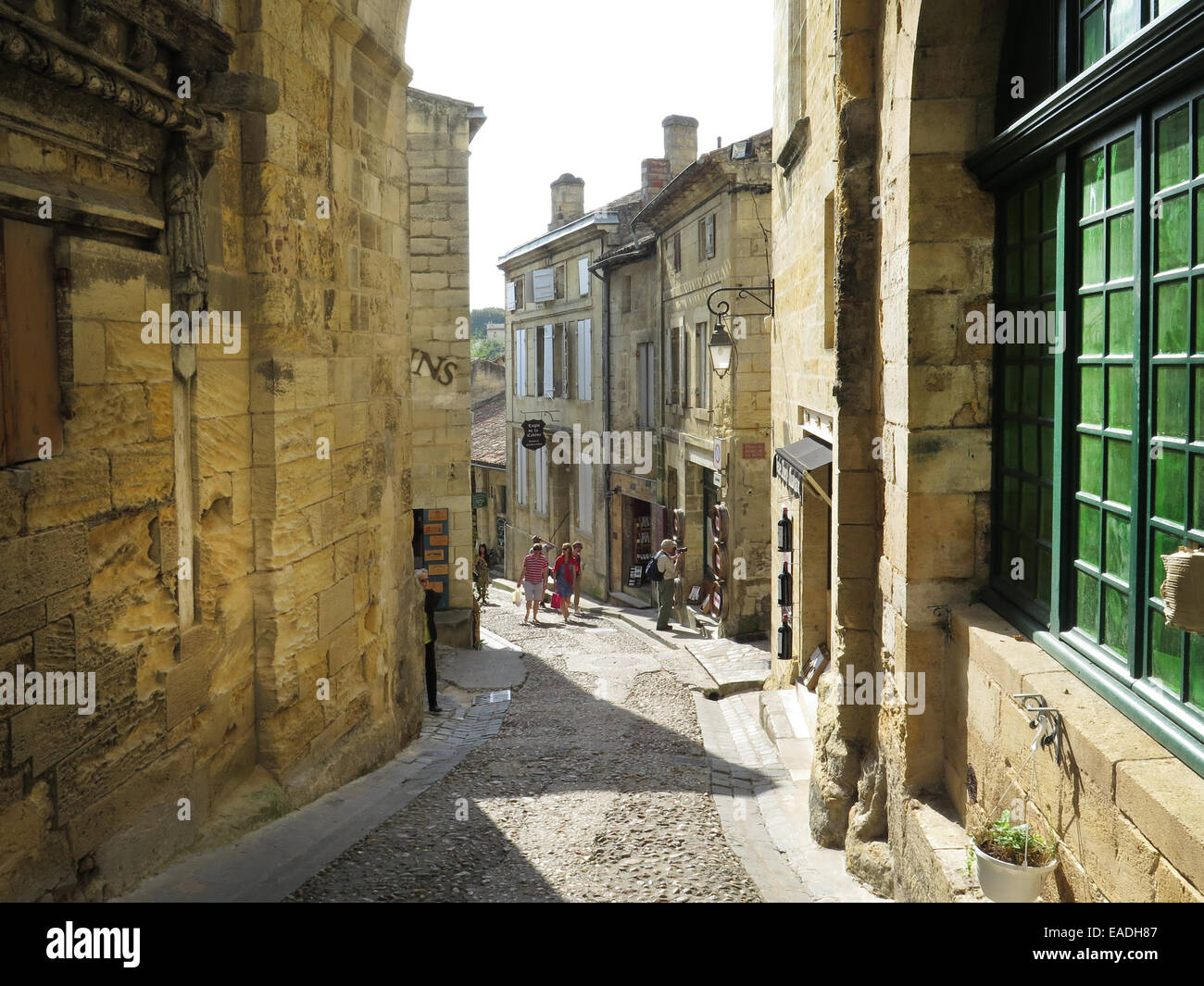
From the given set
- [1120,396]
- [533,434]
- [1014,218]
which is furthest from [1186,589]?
[533,434]

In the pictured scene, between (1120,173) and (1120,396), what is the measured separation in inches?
26.7

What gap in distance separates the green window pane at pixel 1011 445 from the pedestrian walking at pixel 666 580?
11099 millimetres

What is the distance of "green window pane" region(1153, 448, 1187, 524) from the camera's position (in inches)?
122

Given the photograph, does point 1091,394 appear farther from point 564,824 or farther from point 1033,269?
point 564,824

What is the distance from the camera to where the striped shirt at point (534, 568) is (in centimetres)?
1630

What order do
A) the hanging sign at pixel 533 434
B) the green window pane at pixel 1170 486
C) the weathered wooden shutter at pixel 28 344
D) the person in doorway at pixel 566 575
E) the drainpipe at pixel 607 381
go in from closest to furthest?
the green window pane at pixel 1170 486 → the weathered wooden shutter at pixel 28 344 → the person in doorway at pixel 566 575 → the hanging sign at pixel 533 434 → the drainpipe at pixel 607 381

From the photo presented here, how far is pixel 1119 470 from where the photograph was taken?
3561 mm

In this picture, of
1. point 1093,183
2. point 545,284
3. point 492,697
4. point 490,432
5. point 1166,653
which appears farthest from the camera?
point 490,432

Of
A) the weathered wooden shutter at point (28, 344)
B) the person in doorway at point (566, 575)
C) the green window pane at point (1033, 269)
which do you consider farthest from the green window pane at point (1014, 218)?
the person in doorway at point (566, 575)

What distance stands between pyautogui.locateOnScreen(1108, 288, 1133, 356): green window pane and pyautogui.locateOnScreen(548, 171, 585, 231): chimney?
2571cm

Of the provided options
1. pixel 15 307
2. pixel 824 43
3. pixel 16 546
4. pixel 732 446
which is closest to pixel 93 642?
pixel 16 546

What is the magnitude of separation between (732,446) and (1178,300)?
11483mm

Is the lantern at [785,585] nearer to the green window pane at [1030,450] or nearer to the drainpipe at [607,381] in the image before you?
the green window pane at [1030,450]

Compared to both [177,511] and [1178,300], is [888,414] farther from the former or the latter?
[177,511]
